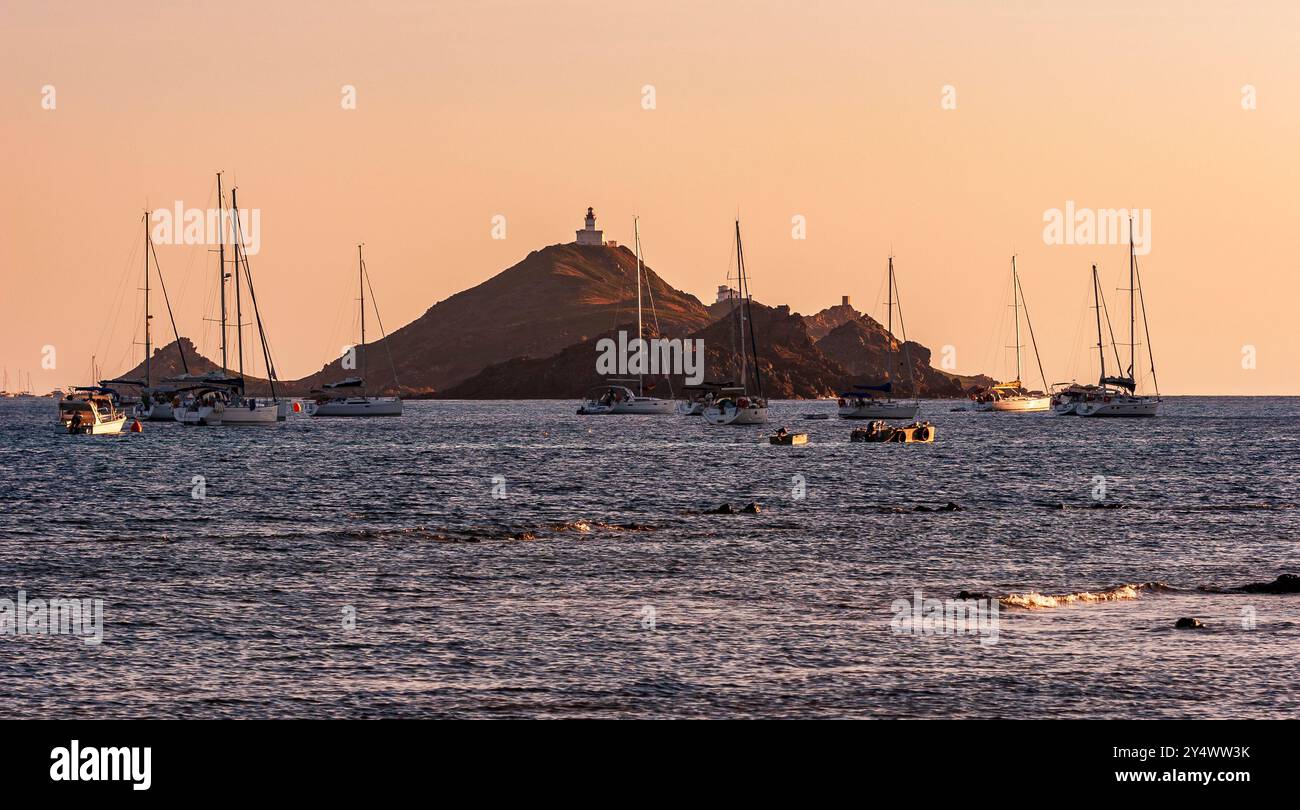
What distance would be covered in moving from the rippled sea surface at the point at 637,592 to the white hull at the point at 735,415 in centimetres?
7856

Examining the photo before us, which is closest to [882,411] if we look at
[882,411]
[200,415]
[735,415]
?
[882,411]

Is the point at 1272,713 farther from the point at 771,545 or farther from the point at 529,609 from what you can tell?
the point at 771,545

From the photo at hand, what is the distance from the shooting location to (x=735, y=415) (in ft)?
558

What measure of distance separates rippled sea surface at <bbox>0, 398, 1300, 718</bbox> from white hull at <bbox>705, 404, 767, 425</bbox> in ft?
258

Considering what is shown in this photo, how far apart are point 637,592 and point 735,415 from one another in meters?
135

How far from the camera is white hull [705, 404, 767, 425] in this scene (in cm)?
16888

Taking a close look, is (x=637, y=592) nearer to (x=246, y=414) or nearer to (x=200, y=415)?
(x=200, y=415)

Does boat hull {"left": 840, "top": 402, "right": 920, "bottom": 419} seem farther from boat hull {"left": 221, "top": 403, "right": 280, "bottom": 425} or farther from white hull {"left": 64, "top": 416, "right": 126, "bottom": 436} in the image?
white hull {"left": 64, "top": 416, "right": 126, "bottom": 436}

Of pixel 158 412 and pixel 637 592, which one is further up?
pixel 158 412

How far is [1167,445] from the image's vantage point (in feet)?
460

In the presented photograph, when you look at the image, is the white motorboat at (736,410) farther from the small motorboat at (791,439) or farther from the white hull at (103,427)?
the white hull at (103,427)
